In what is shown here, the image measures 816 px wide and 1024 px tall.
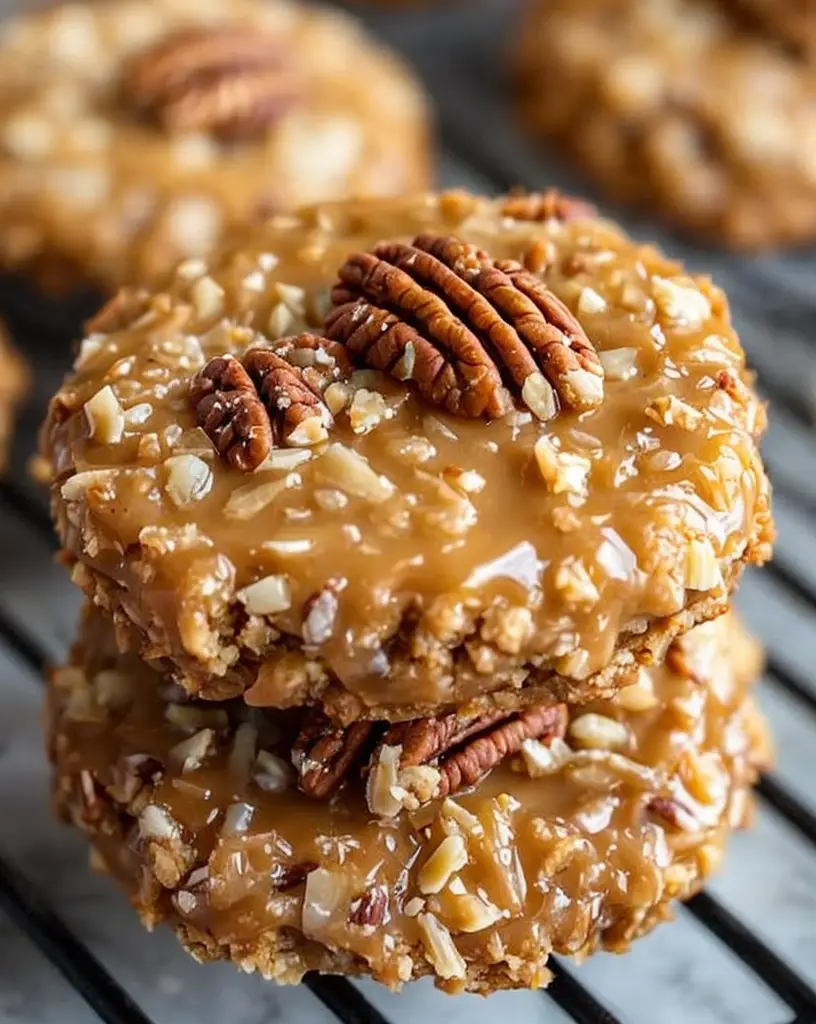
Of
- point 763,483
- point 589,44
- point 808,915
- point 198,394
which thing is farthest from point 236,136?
point 808,915

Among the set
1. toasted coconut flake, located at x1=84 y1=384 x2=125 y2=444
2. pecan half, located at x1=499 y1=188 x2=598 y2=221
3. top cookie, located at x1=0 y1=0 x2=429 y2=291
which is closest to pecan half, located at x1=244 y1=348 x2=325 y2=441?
toasted coconut flake, located at x1=84 y1=384 x2=125 y2=444

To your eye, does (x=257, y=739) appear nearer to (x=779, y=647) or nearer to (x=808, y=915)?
(x=808, y=915)

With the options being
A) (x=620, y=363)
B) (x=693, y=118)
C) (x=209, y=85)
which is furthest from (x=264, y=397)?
(x=693, y=118)

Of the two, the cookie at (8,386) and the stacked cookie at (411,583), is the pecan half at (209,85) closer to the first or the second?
the cookie at (8,386)

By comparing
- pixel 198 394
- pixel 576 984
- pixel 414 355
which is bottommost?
pixel 576 984

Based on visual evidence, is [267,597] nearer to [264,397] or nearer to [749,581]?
[264,397]

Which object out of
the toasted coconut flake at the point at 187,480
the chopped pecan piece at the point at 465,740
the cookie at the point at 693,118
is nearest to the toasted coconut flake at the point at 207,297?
the toasted coconut flake at the point at 187,480
